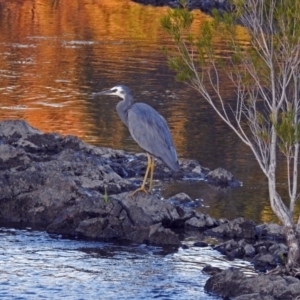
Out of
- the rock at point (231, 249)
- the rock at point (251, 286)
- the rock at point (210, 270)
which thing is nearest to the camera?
the rock at point (251, 286)

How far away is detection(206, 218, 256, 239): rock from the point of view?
1120 cm

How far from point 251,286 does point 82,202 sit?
10.1 ft

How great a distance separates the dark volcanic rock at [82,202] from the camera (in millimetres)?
11141

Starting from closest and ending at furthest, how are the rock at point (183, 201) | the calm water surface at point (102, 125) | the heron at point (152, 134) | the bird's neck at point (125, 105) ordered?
the calm water surface at point (102, 125) → the heron at point (152, 134) → the bird's neck at point (125, 105) → the rock at point (183, 201)

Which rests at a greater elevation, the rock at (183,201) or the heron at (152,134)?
the heron at (152,134)

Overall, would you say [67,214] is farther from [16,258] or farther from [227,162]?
[227,162]

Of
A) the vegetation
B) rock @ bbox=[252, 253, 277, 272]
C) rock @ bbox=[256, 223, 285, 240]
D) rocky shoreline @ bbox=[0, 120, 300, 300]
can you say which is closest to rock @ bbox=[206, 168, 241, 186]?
rocky shoreline @ bbox=[0, 120, 300, 300]

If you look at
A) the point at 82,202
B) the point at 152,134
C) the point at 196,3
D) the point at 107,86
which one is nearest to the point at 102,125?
the point at 107,86

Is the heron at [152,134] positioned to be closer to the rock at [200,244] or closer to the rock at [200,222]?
Result: the rock at [200,222]

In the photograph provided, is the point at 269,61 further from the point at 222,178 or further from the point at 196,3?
the point at 196,3

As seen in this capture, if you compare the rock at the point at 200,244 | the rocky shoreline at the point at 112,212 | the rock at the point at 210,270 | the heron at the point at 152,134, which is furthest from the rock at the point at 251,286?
the heron at the point at 152,134

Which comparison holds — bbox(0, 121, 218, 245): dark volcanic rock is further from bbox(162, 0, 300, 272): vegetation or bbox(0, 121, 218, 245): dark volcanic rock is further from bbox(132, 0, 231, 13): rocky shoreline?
bbox(132, 0, 231, 13): rocky shoreline

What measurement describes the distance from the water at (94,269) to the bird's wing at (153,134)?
1462 millimetres

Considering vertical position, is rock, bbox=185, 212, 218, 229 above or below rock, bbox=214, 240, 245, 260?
above
